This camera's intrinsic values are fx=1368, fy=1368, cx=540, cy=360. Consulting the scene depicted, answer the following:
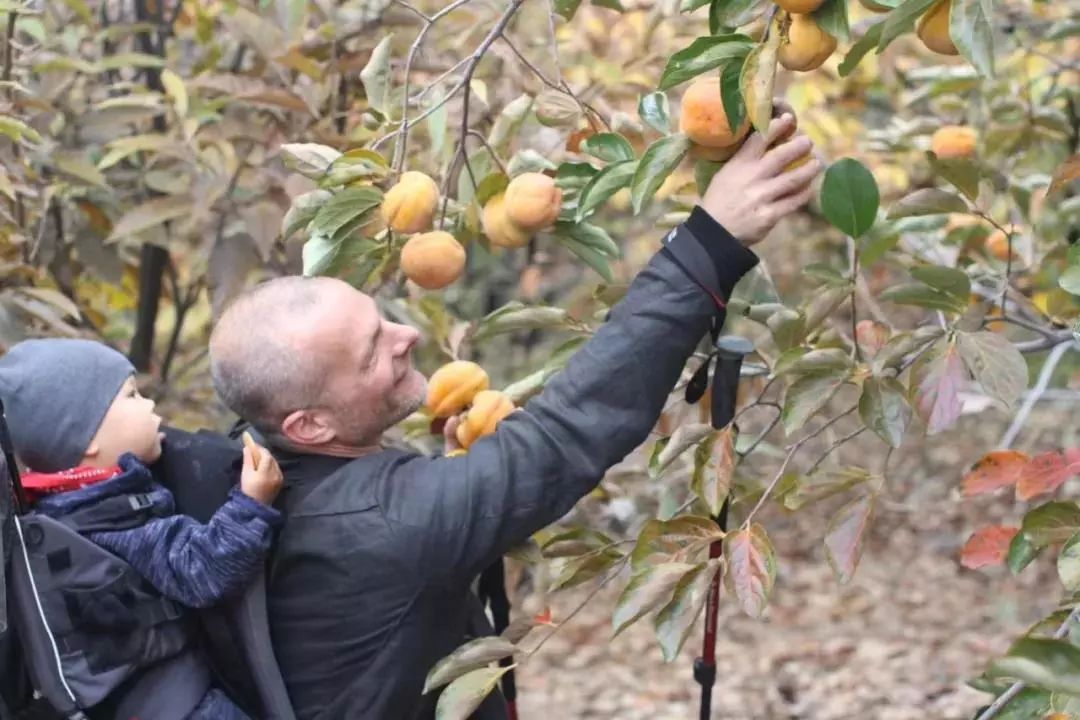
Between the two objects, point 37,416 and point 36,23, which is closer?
point 37,416

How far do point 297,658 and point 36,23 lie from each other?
4.74 feet

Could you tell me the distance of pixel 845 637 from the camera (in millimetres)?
4582

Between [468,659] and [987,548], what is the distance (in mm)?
746

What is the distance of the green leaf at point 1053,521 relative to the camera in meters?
1.55

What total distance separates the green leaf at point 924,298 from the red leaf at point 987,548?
0.33 meters

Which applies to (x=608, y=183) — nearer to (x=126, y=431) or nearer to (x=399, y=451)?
(x=399, y=451)

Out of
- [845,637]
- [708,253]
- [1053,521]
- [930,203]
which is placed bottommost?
[845,637]

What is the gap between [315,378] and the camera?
1590 millimetres

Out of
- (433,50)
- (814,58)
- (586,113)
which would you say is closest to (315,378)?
(586,113)

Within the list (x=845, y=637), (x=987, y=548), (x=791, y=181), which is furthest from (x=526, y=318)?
(x=845, y=637)

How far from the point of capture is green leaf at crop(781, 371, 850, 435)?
1556 mm

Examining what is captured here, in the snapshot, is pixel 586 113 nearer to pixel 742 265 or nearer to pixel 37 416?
pixel 742 265

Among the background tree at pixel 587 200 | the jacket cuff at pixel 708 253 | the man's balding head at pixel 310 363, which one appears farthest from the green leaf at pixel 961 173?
the man's balding head at pixel 310 363

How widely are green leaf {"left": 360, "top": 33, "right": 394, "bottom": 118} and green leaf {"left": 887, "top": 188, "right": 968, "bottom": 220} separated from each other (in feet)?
2.21
